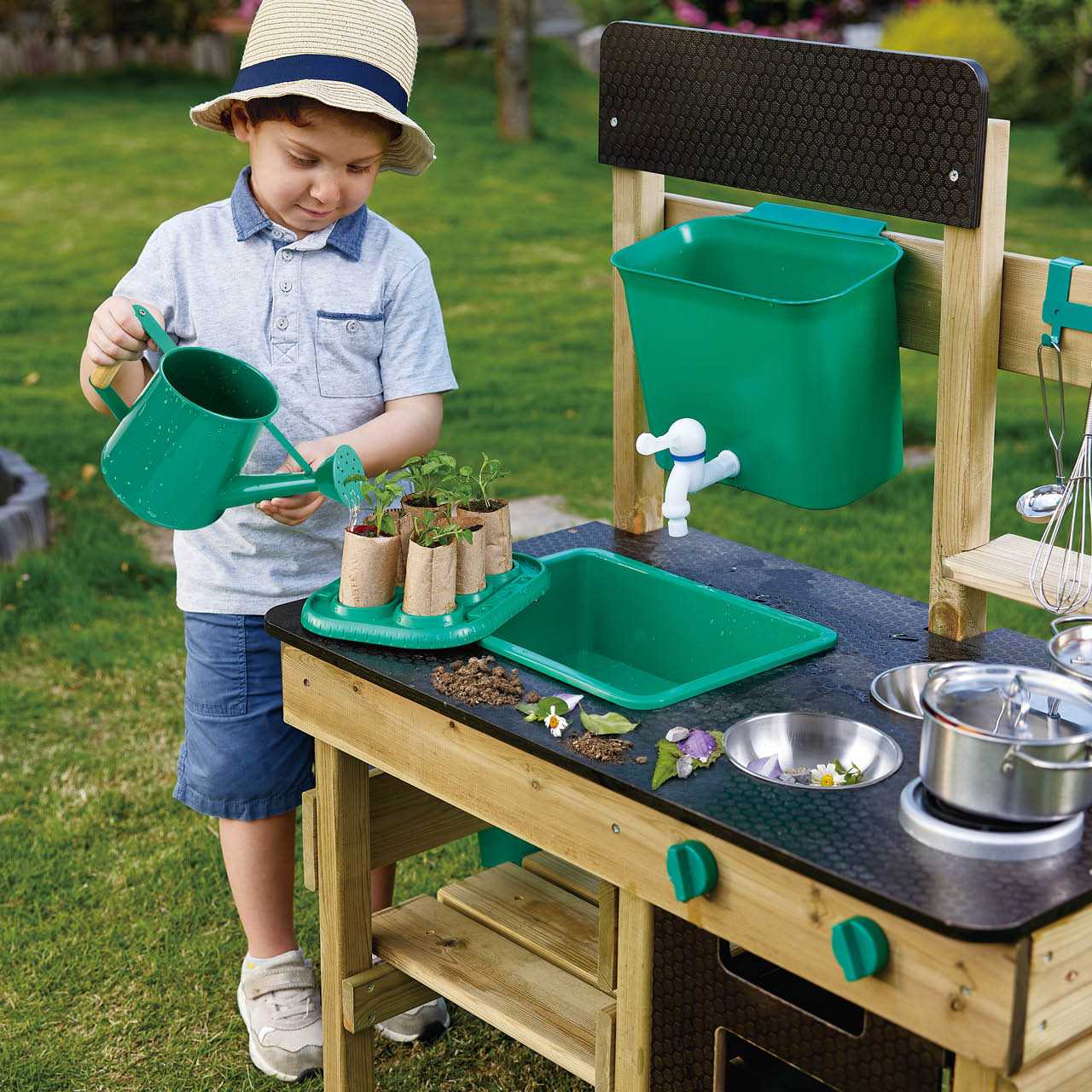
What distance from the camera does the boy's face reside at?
2398 mm

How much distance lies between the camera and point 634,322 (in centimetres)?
243

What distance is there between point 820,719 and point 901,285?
653mm

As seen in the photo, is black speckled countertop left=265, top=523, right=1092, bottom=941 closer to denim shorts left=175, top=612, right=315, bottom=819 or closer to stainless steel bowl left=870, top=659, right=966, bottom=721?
stainless steel bowl left=870, top=659, right=966, bottom=721

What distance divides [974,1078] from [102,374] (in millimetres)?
1517

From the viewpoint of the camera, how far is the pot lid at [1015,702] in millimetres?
1795

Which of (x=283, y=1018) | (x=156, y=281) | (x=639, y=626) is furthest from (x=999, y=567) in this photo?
(x=283, y=1018)

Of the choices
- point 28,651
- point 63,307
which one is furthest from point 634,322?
point 63,307

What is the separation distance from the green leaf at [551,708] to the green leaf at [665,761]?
0.15 m

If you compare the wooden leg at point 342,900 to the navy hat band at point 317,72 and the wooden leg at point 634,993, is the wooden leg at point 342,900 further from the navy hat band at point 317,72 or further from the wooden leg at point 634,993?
the navy hat band at point 317,72

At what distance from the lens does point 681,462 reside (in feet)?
7.47

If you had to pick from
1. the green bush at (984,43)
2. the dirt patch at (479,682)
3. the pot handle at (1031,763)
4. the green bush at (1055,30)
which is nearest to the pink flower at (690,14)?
the green bush at (984,43)

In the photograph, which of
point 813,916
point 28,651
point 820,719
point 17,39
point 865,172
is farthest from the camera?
point 17,39

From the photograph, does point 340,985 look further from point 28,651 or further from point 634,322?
point 28,651

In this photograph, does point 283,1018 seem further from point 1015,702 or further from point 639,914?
point 1015,702
